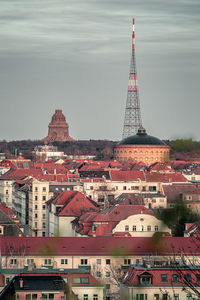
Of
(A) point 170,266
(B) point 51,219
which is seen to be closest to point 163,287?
(A) point 170,266

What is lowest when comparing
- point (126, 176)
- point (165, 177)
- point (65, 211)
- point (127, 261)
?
point (127, 261)

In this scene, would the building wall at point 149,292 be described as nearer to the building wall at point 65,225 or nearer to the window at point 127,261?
the window at point 127,261

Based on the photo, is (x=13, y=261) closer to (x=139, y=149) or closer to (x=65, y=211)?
(x=65, y=211)

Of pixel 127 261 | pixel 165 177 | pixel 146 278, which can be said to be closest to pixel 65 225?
pixel 127 261

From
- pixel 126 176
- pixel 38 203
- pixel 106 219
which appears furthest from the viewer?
pixel 126 176

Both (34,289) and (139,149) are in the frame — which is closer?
(34,289)

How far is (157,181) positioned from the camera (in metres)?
77.6

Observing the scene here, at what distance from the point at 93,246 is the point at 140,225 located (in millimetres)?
8697

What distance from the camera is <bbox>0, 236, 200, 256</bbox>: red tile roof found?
134ft

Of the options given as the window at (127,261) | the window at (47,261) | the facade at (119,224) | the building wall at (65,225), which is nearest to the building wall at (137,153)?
the building wall at (65,225)

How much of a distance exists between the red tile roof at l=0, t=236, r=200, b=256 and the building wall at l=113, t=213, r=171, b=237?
6408 mm

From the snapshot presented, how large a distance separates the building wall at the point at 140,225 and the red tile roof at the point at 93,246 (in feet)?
21.0

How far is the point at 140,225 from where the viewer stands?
50.9 metres

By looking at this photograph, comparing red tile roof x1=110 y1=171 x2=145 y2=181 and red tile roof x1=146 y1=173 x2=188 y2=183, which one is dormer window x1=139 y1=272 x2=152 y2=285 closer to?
red tile roof x1=146 y1=173 x2=188 y2=183
